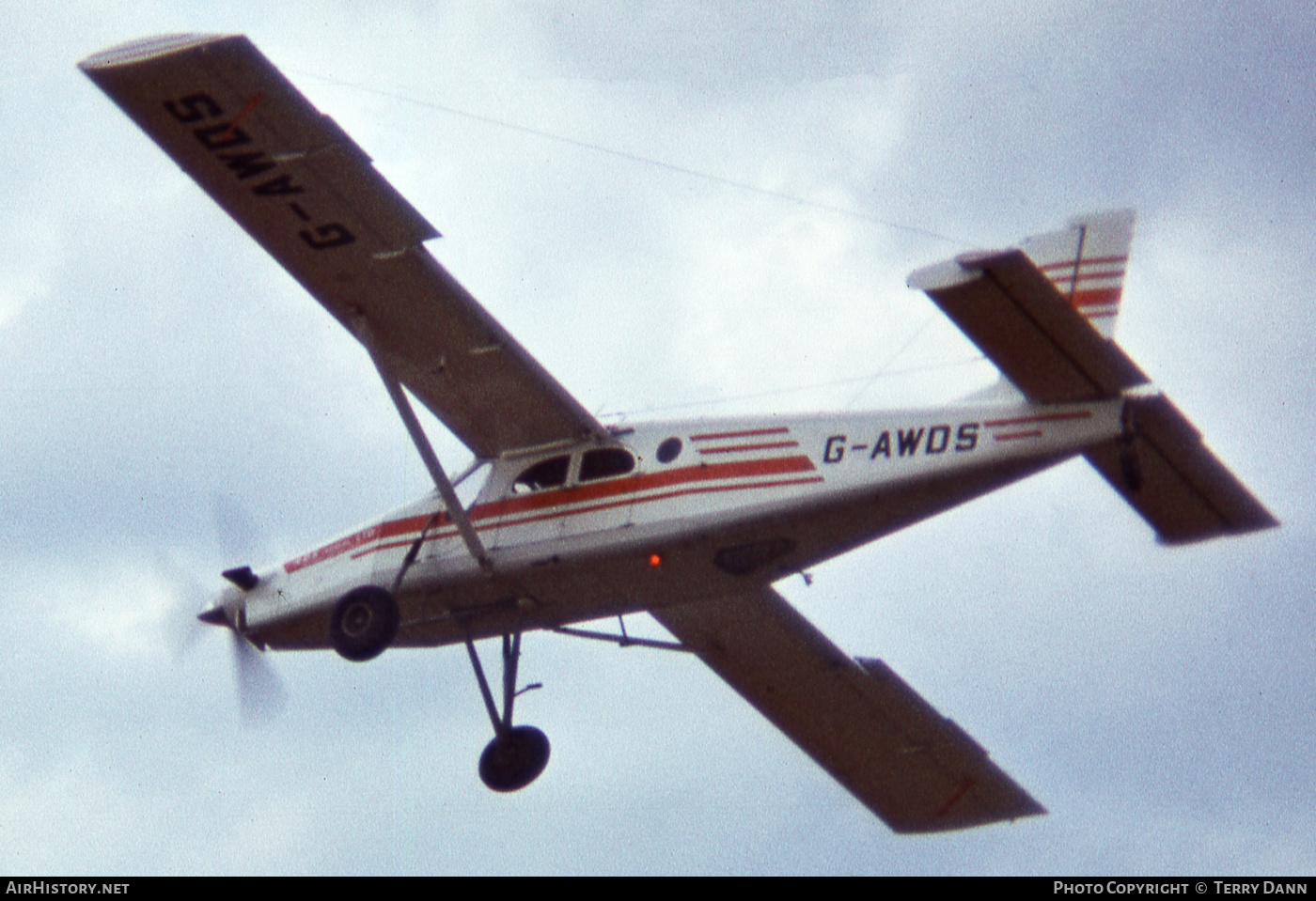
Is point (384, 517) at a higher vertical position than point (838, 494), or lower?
higher

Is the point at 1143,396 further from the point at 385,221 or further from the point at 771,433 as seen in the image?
the point at 385,221

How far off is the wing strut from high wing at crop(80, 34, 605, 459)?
40mm

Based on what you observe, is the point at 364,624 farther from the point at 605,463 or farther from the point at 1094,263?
the point at 1094,263

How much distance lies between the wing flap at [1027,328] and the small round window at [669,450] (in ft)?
9.41

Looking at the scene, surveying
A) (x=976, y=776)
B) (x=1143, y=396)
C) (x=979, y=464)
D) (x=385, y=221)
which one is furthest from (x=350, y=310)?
(x=976, y=776)

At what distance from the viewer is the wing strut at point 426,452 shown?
54.8 ft

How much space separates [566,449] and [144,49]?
469cm

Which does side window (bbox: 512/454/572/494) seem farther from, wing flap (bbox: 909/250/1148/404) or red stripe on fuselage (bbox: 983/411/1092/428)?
wing flap (bbox: 909/250/1148/404)

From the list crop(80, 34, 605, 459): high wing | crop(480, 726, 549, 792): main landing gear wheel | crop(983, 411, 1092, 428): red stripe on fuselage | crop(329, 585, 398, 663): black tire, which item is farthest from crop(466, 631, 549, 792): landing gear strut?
crop(983, 411, 1092, 428): red stripe on fuselage

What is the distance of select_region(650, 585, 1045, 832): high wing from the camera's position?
18.8 meters

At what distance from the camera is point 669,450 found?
16344mm

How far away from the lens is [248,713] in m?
18.3

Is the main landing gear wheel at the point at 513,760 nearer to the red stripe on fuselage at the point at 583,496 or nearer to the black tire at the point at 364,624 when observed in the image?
the black tire at the point at 364,624
